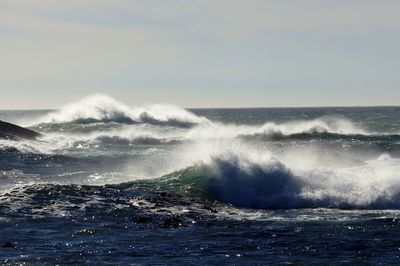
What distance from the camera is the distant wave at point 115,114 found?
95.1 m

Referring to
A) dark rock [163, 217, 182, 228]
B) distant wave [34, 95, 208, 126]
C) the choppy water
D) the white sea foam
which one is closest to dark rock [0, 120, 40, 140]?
the choppy water

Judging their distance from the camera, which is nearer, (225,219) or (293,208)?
(225,219)

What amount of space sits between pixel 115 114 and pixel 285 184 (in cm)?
6773

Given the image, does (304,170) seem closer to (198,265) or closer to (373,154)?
(198,265)

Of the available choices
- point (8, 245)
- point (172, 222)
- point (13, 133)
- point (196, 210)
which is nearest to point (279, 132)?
point (13, 133)

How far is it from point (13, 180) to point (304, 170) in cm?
1348

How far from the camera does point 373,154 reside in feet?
197

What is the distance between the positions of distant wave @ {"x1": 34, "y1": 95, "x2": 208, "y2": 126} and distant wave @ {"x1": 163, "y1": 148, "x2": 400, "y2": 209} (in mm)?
60672

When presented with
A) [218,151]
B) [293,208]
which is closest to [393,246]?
[293,208]

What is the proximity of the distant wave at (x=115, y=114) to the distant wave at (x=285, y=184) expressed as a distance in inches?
2389

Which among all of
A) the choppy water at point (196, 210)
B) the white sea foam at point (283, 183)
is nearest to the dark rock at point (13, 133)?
the choppy water at point (196, 210)

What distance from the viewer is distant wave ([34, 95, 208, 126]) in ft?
312

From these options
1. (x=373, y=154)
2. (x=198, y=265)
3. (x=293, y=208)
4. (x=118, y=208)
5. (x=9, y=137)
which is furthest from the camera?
(x=373, y=154)

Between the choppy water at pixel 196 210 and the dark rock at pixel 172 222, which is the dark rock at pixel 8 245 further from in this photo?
the dark rock at pixel 172 222
